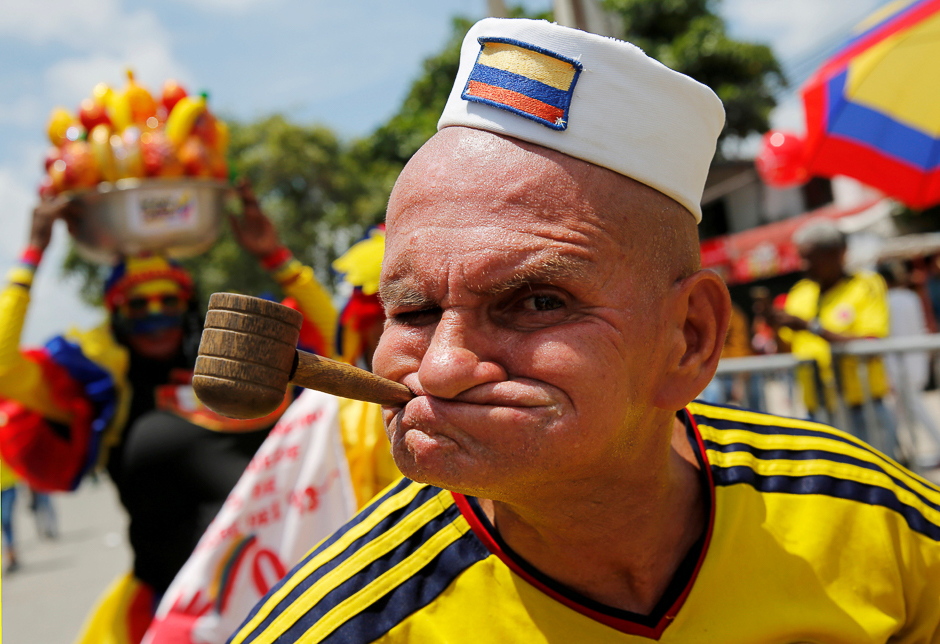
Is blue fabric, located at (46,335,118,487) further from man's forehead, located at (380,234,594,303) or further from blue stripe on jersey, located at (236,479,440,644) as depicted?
man's forehead, located at (380,234,594,303)

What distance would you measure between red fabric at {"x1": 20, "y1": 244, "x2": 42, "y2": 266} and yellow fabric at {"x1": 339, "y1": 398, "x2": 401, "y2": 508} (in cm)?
226

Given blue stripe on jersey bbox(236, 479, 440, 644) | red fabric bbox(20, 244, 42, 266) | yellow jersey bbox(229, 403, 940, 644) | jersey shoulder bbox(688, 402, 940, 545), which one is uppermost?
jersey shoulder bbox(688, 402, 940, 545)

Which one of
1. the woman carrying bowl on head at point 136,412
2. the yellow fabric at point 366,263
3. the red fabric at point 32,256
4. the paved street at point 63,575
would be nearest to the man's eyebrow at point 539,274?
the yellow fabric at point 366,263

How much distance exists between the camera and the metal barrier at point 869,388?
471 centimetres

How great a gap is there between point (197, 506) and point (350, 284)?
4.23 feet

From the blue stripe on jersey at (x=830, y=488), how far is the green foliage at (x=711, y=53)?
20562 mm

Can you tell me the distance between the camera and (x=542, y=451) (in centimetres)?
110

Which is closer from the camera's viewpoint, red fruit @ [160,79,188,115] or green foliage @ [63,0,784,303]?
red fruit @ [160,79,188,115]

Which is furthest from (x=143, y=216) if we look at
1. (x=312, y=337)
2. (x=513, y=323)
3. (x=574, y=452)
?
(x=574, y=452)

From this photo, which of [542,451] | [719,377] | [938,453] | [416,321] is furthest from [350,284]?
[938,453]

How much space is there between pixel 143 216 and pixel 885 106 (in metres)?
4.51

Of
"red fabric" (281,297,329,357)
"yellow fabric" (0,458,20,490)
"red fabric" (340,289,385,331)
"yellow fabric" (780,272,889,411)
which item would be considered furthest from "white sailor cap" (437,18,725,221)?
"yellow fabric" (780,272,889,411)

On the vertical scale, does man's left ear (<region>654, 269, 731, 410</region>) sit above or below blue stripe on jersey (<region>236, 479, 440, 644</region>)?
above

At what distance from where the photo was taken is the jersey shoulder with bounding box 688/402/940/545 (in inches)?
60.6
